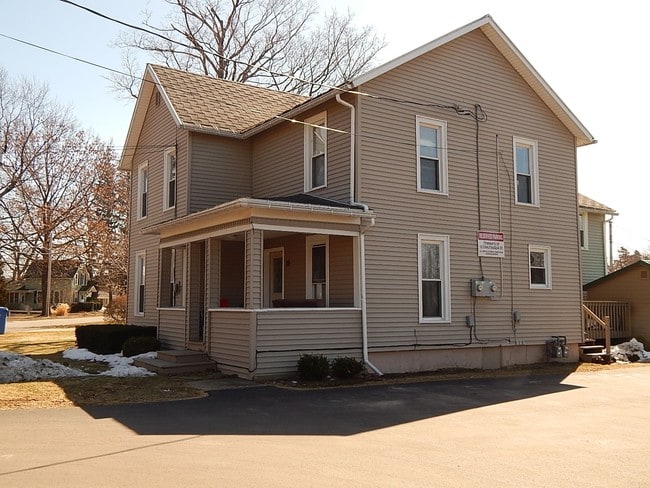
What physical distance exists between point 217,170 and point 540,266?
946cm

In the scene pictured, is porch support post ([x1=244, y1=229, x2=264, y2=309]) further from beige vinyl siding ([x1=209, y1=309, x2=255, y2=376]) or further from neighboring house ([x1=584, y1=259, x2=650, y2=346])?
neighboring house ([x1=584, y1=259, x2=650, y2=346])

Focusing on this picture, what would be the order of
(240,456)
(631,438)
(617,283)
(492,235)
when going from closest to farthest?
1. (240,456)
2. (631,438)
3. (492,235)
4. (617,283)

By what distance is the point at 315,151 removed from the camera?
53.0 feet

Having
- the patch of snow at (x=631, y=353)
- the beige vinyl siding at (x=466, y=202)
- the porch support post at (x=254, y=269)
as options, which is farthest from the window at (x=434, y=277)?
the patch of snow at (x=631, y=353)

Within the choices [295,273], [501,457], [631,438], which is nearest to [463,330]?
[295,273]

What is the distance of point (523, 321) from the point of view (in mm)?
17281

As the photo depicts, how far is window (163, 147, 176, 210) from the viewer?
62.1 feet

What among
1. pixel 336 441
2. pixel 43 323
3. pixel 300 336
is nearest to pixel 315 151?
pixel 300 336

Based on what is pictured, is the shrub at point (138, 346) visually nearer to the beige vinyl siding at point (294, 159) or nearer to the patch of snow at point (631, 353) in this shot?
the beige vinyl siding at point (294, 159)

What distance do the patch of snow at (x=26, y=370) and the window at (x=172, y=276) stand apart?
15.5 feet

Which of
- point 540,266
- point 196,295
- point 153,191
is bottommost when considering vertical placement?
point 196,295

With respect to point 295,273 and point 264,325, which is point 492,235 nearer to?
point 295,273

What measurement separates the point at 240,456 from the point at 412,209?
31.6 feet

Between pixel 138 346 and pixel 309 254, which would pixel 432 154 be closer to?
pixel 309 254
